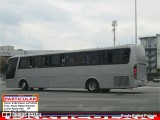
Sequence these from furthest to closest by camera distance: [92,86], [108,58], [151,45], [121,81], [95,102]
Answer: [92,86], [108,58], [121,81], [151,45], [95,102]

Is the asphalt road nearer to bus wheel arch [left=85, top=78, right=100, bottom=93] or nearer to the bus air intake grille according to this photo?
the bus air intake grille

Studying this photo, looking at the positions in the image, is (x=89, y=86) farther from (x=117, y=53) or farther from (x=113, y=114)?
(x=113, y=114)

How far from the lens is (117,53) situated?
17.4 metres

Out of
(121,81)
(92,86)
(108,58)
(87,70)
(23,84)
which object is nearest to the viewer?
(121,81)

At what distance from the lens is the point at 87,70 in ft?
61.0

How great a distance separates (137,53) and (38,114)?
12412 millimetres

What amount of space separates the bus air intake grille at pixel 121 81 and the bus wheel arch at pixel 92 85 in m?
1.14

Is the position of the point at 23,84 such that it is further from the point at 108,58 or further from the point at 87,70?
the point at 108,58

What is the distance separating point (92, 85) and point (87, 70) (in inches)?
30.9

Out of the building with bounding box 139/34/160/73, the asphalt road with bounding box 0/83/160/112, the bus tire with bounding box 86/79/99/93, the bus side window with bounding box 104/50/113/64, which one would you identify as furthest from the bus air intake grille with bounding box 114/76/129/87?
the asphalt road with bounding box 0/83/160/112

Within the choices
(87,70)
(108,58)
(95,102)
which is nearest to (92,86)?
(87,70)

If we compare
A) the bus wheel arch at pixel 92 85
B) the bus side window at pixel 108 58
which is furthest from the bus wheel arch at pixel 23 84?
the bus side window at pixel 108 58

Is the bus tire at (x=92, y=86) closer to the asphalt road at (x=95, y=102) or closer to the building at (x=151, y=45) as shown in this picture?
the building at (x=151, y=45)

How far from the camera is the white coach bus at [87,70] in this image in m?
17.2
